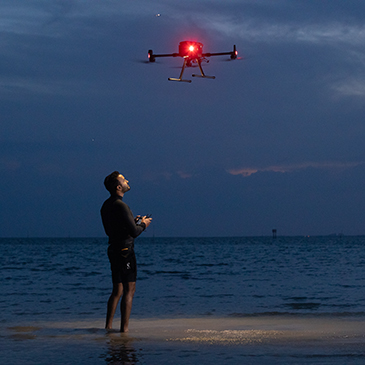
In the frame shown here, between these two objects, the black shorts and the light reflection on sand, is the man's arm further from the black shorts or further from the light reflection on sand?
the light reflection on sand

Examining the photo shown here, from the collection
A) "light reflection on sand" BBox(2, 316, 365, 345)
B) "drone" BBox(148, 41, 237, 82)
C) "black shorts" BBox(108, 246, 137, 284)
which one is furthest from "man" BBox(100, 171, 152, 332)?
"drone" BBox(148, 41, 237, 82)

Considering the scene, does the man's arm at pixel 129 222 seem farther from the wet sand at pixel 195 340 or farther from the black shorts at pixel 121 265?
the wet sand at pixel 195 340

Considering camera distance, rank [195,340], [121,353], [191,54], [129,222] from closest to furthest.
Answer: [121,353] < [195,340] < [129,222] < [191,54]

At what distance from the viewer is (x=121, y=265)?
6934 mm

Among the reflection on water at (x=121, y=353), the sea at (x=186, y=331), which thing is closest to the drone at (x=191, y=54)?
the sea at (x=186, y=331)

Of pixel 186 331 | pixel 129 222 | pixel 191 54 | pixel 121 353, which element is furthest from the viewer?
pixel 191 54

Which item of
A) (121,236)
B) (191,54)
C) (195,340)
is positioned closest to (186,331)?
(195,340)

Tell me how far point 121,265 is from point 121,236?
1.22ft

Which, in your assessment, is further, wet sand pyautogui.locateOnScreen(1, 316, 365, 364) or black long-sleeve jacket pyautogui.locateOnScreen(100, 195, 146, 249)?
black long-sleeve jacket pyautogui.locateOnScreen(100, 195, 146, 249)

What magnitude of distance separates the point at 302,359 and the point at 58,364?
2.42 metres

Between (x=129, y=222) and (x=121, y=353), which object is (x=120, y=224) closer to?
(x=129, y=222)

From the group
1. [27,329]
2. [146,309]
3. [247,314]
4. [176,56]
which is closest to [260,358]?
[27,329]

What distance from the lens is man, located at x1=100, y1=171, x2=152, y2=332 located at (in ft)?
22.5

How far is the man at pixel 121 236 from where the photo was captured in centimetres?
687
